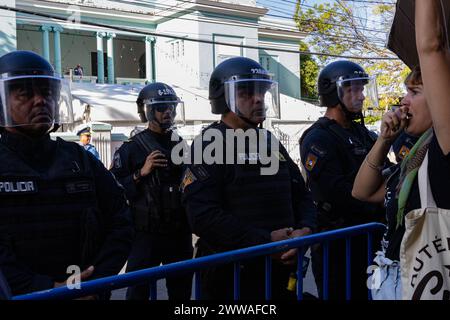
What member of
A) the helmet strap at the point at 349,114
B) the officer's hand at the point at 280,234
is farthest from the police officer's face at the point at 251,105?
the helmet strap at the point at 349,114

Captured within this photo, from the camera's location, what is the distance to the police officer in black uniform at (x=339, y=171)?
334cm

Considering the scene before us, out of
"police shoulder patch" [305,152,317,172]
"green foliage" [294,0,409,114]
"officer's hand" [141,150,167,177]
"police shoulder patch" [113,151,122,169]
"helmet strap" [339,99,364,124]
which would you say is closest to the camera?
"police shoulder patch" [305,152,317,172]

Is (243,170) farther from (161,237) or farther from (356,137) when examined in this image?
(161,237)

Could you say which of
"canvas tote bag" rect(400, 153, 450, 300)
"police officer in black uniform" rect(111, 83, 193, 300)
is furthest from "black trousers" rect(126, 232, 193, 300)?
"canvas tote bag" rect(400, 153, 450, 300)

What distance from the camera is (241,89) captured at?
338cm

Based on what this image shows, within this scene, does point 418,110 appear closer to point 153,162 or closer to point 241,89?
point 241,89

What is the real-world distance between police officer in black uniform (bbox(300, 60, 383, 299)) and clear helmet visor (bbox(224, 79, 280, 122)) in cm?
54

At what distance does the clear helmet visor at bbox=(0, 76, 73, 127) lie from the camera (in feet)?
8.46

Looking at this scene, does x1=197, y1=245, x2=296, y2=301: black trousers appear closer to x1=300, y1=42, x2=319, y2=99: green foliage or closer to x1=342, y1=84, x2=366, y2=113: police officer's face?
x1=342, y1=84, x2=366, y2=113: police officer's face

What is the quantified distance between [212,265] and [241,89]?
4.69 ft

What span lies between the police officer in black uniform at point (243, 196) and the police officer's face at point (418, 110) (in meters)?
1.00

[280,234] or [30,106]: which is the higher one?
[30,106]

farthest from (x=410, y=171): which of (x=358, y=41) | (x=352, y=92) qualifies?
(x=358, y=41)

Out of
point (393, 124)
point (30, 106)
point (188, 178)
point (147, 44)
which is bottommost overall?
point (188, 178)
